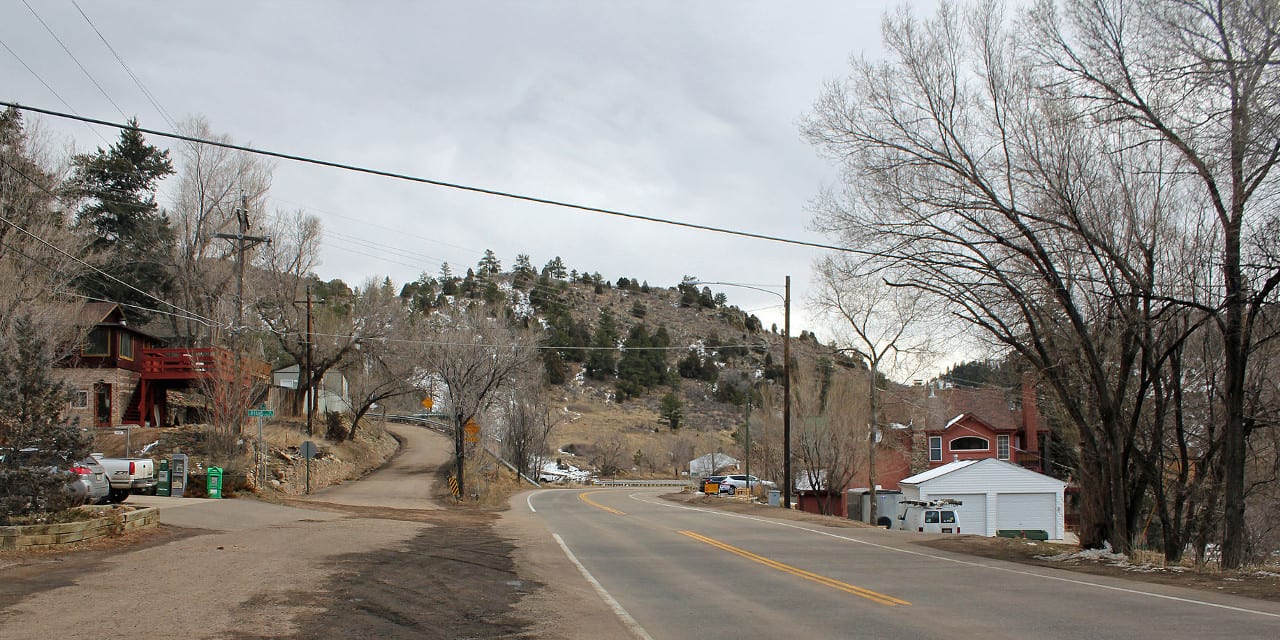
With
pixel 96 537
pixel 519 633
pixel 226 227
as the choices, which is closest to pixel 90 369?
pixel 226 227

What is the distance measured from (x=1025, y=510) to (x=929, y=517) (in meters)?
9.52

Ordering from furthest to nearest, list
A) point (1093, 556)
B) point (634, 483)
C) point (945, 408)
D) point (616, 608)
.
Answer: point (634, 483), point (945, 408), point (1093, 556), point (616, 608)

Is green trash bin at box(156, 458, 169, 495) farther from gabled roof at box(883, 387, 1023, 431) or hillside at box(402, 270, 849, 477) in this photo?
gabled roof at box(883, 387, 1023, 431)

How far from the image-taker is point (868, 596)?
1180 centimetres

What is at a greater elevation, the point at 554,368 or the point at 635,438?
the point at 554,368

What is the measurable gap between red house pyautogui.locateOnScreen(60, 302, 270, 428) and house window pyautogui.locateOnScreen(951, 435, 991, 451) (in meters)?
38.0

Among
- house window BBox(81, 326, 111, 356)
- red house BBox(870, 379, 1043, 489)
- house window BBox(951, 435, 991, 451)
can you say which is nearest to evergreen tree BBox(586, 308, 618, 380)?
red house BBox(870, 379, 1043, 489)

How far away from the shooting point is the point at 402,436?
2830 inches

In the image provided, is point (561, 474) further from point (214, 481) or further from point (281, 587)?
point (281, 587)

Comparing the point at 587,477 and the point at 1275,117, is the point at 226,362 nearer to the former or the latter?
the point at 1275,117

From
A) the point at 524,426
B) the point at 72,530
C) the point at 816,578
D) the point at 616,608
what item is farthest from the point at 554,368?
the point at 616,608

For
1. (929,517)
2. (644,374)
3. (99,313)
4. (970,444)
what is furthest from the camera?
(644,374)

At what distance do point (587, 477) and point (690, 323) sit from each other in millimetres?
121004

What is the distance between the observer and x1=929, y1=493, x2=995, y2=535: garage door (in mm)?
43188
